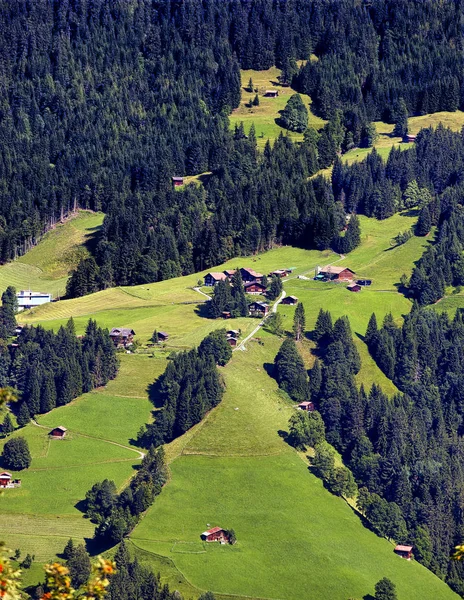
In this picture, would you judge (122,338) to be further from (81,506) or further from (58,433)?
(81,506)

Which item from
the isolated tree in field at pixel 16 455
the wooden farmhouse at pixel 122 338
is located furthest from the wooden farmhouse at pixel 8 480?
the wooden farmhouse at pixel 122 338

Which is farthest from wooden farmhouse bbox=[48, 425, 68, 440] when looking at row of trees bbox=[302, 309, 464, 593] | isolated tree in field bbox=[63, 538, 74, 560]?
row of trees bbox=[302, 309, 464, 593]

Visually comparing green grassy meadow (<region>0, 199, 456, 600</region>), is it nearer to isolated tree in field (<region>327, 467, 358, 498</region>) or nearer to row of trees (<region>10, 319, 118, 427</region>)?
isolated tree in field (<region>327, 467, 358, 498</region>)

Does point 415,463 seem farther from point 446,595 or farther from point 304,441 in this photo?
point 446,595

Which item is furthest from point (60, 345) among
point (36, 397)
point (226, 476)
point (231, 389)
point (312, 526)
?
point (312, 526)

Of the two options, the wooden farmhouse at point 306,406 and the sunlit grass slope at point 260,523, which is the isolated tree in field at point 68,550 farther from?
the wooden farmhouse at point 306,406

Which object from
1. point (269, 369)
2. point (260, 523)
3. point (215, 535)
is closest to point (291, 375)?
point (269, 369)

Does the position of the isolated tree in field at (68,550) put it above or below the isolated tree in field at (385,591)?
above
